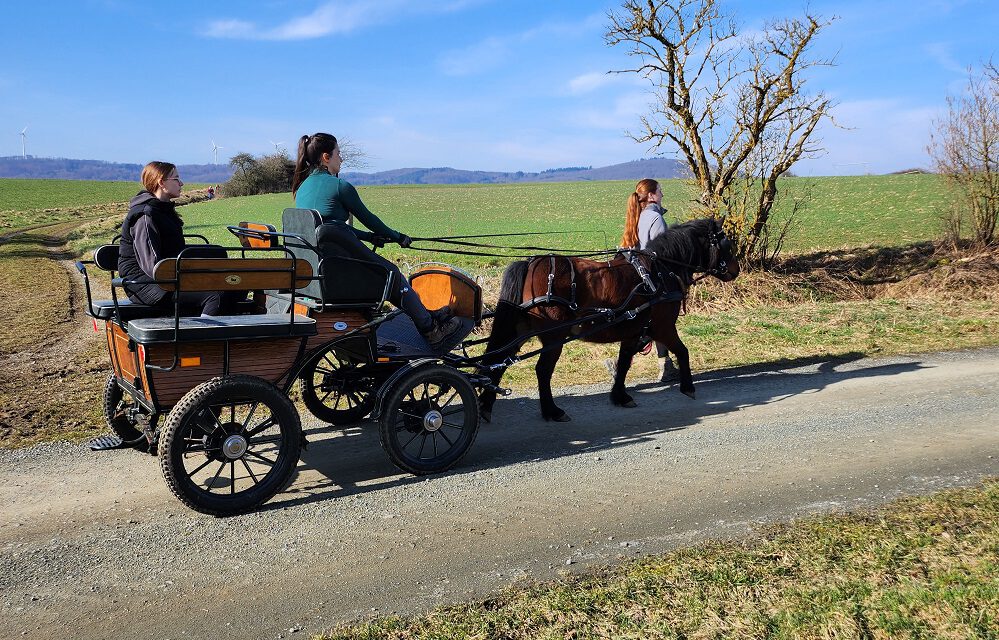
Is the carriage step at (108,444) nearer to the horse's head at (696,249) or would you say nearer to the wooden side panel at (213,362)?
the wooden side panel at (213,362)

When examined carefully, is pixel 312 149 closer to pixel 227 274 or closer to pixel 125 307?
pixel 227 274

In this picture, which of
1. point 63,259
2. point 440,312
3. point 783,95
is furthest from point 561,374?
point 63,259

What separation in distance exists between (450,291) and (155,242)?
2421 millimetres

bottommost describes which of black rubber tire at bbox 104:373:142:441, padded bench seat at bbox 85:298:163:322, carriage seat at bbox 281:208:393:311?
black rubber tire at bbox 104:373:142:441

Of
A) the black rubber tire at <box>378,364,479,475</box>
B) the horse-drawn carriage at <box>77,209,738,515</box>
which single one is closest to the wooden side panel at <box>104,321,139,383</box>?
the horse-drawn carriage at <box>77,209,738,515</box>

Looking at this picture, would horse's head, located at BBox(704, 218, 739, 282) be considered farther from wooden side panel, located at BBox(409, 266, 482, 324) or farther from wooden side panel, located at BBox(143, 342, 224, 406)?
wooden side panel, located at BBox(143, 342, 224, 406)

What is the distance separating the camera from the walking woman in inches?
347

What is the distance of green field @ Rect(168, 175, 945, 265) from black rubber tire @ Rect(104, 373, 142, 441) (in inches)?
365

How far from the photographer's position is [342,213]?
594 cm

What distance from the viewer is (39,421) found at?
7414mm

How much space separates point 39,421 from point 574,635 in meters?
6.09

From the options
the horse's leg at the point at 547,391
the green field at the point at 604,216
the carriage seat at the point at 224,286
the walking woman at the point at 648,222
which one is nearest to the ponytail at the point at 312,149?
the carriage seat at the point at 224,286

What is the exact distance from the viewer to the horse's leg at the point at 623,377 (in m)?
7.98

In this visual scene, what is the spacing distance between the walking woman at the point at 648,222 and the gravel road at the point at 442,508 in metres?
1.14
